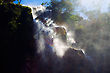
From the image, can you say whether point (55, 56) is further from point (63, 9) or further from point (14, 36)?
point (63, 9)

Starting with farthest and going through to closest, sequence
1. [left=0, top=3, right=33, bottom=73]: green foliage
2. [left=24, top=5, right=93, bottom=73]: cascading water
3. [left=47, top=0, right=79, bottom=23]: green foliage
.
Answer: [left=47, top=0, right=79, bottom=23]: green foliage → [left=24, top=5, right=93, bottom=73]: cascading water → [left=0, top=3, right=33, bottom=73]: green foliage

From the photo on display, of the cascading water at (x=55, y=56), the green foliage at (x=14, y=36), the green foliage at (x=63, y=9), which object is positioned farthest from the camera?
the green foliage at (x=63, y=9)

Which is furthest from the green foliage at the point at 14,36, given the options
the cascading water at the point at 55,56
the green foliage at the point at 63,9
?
the green foliage at the point at 63,9

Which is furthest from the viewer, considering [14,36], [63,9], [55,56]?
[63,9]

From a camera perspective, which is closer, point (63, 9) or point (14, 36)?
point (14, 36)

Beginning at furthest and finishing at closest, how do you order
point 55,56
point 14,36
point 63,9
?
point 63,9
point 55,56
point 14,36

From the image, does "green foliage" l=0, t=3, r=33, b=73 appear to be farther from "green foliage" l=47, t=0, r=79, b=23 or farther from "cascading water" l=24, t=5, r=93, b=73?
"green foliage" l=47, t=0, r=79, b=23

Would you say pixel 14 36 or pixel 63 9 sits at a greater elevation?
pixel 63 9

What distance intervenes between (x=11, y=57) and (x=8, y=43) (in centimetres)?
74

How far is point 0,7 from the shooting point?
5.75 m

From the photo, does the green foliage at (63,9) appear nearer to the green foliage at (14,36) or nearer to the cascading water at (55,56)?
the cascading water at (55,56)

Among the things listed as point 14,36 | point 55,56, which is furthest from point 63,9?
point 14,36

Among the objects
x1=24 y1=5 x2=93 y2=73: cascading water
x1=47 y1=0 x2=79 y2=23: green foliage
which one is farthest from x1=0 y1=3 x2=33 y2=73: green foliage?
x1=47 y1=0 x2=79 y2=23: green foliage

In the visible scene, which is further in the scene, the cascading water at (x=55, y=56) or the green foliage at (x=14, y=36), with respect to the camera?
the cascading water at (x=55, y=56)
